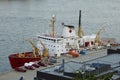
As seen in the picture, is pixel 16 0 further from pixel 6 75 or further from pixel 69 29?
pixel 6 75

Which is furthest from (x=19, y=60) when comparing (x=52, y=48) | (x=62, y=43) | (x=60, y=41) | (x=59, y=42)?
(x=62, y=43)

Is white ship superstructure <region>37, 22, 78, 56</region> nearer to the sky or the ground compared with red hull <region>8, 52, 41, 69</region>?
nearer to the sky

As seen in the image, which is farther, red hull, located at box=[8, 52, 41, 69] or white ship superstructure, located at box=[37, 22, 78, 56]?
white ship superstructure, located at box=[37, 22, 78, 56]

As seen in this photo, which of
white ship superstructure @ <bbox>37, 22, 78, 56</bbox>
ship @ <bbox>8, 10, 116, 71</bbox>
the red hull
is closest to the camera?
the red hull

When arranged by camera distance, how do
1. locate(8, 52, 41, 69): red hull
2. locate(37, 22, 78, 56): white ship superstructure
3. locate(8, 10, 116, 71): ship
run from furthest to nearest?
locate(37, 22, 78, 56): white ship superstructure
locate(8, 10, 116, 71): ship
locate(8, 52, 41, 69): red hull

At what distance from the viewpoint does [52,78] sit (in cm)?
2441

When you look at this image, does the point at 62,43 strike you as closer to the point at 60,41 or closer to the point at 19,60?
the point at 60,41

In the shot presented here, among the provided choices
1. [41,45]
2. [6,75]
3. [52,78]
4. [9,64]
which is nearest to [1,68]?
[9,64]

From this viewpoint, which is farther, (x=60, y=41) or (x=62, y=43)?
(x=62, y=43)

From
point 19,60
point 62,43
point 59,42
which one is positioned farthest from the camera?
point 62,43

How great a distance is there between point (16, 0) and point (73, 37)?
104 m

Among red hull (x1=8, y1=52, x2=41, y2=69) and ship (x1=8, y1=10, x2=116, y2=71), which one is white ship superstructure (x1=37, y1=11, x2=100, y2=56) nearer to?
ship (x1=8, y1=10, x2=116, y2=71)

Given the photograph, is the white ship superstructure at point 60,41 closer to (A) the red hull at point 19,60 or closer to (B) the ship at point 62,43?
(B) the ship at point 62,43

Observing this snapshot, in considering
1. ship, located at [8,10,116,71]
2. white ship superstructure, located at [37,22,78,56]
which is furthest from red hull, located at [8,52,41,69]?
white ship superstructure, located at [37,22,78,56]
